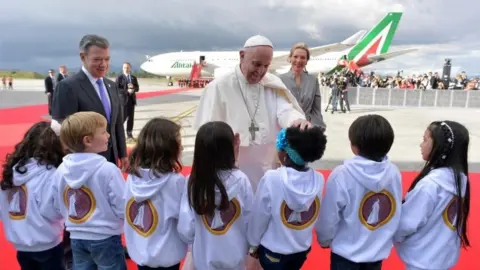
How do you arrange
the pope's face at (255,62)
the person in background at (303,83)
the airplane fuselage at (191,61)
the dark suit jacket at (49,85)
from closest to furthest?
the pope's face at (255,62)
the person in background at (303,83)
the dark suit jacket at (49,85)
the airplane fuselage at (191,61)

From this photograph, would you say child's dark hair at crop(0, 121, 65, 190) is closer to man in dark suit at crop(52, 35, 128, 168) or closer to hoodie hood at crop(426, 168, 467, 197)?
man in dark suit at crop(52, 35, 128, 168)

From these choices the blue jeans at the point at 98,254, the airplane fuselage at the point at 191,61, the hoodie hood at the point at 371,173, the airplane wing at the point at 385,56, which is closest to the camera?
the hoodie hood at the point at 371,173

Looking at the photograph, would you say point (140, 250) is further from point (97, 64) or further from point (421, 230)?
point (421, 230)

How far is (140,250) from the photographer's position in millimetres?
1912

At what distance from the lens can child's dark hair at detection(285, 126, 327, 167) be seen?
1839mm

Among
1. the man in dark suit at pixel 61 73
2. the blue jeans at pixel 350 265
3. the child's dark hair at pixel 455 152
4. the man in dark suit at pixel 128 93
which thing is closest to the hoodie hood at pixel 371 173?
the child's dark hair at pixel 455 152

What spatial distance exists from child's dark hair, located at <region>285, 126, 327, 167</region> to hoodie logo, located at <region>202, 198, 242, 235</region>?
361 millimetres

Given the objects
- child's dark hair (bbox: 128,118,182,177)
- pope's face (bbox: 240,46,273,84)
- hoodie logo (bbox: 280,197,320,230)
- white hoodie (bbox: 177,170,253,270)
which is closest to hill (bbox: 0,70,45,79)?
pope's face (bbox: 240,46,273,84)

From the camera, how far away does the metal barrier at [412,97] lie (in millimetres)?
18188

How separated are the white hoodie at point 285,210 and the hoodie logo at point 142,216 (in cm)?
52

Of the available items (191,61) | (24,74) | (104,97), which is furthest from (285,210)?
(24,74)

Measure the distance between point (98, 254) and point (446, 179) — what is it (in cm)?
196

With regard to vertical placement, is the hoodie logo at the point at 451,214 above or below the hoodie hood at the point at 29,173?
below

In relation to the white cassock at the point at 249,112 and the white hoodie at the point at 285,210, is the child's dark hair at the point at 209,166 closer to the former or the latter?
the white hoodie at the point at 285,210
